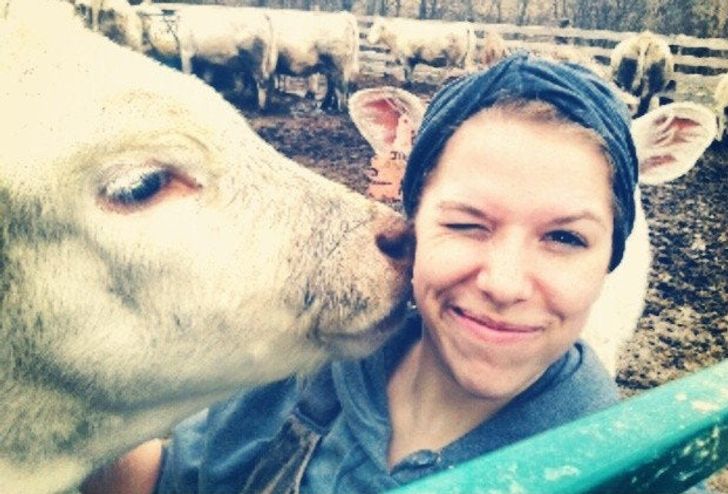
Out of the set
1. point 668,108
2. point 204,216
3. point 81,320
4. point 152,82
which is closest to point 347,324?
point 204,216

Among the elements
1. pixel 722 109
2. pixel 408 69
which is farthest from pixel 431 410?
pixel 408 69

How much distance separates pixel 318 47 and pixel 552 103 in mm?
Result: 13247

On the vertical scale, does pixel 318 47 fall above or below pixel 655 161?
below

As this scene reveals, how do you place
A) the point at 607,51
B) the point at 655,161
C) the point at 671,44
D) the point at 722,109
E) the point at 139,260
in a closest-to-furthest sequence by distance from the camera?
the point at 139,260 → the point at 655,161 → the point at 722,109 → the point at 671,44 → the point at 607,51

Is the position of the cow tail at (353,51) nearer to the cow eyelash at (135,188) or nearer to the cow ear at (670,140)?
the cow ear at (670,140)

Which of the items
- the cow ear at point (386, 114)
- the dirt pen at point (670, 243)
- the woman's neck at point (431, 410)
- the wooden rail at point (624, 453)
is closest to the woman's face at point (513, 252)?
the woman's neck at point (431, 410)

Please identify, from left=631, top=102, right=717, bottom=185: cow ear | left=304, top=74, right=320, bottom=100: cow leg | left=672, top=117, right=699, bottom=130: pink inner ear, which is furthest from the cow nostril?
left=304, top=74, right=320, bottom=100: cow leg

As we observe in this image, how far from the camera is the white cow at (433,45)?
1666cm

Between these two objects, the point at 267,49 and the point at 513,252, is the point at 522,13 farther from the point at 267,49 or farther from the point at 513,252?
the point at 513,252

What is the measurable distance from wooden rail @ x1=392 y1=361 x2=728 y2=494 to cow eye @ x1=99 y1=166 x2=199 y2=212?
2.78 feet

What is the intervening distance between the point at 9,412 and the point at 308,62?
524 inches

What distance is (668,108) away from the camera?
2.34 meters

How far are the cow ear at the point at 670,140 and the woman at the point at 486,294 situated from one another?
0.87 m

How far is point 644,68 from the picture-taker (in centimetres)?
1332
